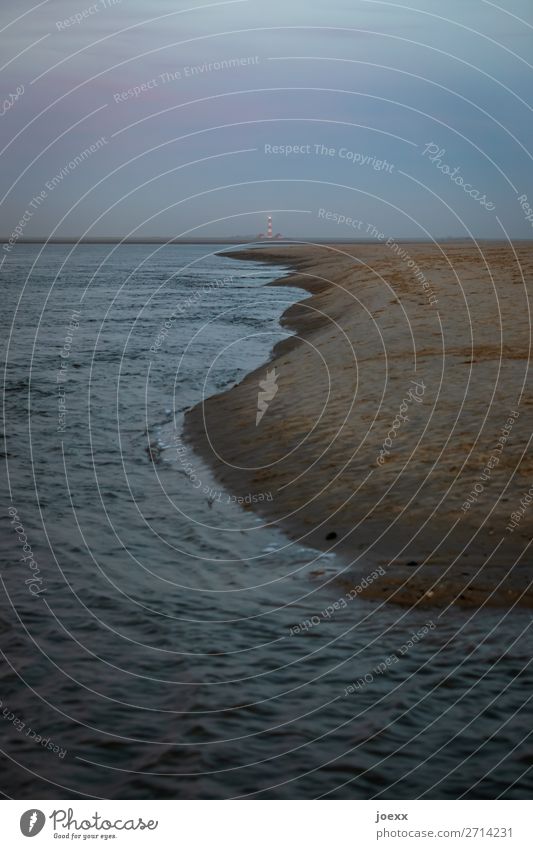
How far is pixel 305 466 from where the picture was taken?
14.2 m

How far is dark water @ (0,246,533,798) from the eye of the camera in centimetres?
691

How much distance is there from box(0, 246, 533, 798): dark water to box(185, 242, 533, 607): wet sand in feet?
1.85

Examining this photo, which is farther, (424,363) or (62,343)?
(62,343)

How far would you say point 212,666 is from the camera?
28.4 ft

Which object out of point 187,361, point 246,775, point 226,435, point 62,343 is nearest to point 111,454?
point 226,435

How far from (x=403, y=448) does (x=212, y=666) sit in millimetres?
6119

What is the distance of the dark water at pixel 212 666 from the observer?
6.91 metres

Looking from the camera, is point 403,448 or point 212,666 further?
point 403,448

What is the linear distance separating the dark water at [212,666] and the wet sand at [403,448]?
564 mm

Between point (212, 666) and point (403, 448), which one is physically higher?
point (403, 448)

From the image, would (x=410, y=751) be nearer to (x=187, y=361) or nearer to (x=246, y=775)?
(x=246, y=775)

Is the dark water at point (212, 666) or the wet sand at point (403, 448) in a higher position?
the wet sand at point (403, 448)

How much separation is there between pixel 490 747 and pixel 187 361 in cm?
2382

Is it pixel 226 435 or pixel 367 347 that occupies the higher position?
pixel 367 347
